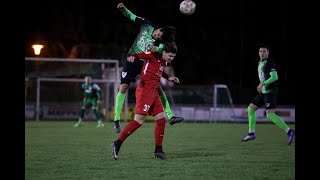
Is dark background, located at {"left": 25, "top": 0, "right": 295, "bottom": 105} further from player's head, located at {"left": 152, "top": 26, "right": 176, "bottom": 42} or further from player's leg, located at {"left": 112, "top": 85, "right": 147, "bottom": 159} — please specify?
player's leg, located at {"left": 112, "top": 85, "right": 147, "bottom": 159}

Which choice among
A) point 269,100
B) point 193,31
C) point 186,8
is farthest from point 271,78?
point 193,31

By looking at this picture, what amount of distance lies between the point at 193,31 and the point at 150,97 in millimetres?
28338

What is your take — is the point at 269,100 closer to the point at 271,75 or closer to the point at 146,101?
the point at 271,75

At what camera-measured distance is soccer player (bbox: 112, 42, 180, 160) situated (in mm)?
9602

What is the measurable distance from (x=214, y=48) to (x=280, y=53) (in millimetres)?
4341

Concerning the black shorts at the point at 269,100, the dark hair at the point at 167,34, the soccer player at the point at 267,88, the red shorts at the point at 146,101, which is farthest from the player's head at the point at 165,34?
the black shorts at the point at 269,100

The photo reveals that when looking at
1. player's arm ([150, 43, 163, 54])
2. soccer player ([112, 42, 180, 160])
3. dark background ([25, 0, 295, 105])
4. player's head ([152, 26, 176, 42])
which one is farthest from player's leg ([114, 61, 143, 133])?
dark background ([25, 0, 295, 105])

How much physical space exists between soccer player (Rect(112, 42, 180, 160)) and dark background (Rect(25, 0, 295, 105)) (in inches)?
1018

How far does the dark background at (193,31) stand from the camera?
36094 mm

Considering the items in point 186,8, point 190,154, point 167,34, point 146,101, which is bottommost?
point 190,154

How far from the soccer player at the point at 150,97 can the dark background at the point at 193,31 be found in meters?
25.8

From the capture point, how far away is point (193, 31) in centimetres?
3759

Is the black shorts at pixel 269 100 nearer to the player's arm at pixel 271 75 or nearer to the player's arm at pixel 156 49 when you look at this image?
the player's arm at pixel 271 75
